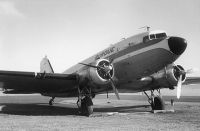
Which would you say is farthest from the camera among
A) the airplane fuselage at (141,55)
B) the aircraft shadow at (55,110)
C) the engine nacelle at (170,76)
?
the aircraft shadow at (55,110)

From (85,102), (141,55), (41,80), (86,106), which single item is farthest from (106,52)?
(41,80)

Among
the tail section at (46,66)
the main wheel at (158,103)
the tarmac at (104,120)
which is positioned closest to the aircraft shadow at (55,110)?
the tarmac at (104,120)

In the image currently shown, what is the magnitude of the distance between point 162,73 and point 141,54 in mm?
3305

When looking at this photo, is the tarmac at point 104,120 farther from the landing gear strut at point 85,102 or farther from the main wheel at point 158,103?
the main wheel at point 158,103

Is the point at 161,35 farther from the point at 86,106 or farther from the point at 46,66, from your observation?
the point at 46,66

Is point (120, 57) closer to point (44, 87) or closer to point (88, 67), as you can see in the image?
point (88, 67)

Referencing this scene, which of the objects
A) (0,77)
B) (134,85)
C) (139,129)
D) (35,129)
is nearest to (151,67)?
(134,85)

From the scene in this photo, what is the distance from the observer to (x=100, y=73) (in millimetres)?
13094

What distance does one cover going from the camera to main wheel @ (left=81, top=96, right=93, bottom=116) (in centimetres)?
1367

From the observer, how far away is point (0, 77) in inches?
539

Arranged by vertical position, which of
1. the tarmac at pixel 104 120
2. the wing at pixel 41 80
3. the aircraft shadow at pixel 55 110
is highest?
the wing at pixel 41 80

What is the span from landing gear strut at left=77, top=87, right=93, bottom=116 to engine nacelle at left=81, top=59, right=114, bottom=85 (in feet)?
3.84

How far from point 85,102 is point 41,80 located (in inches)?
111

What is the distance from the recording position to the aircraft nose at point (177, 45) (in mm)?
11578
